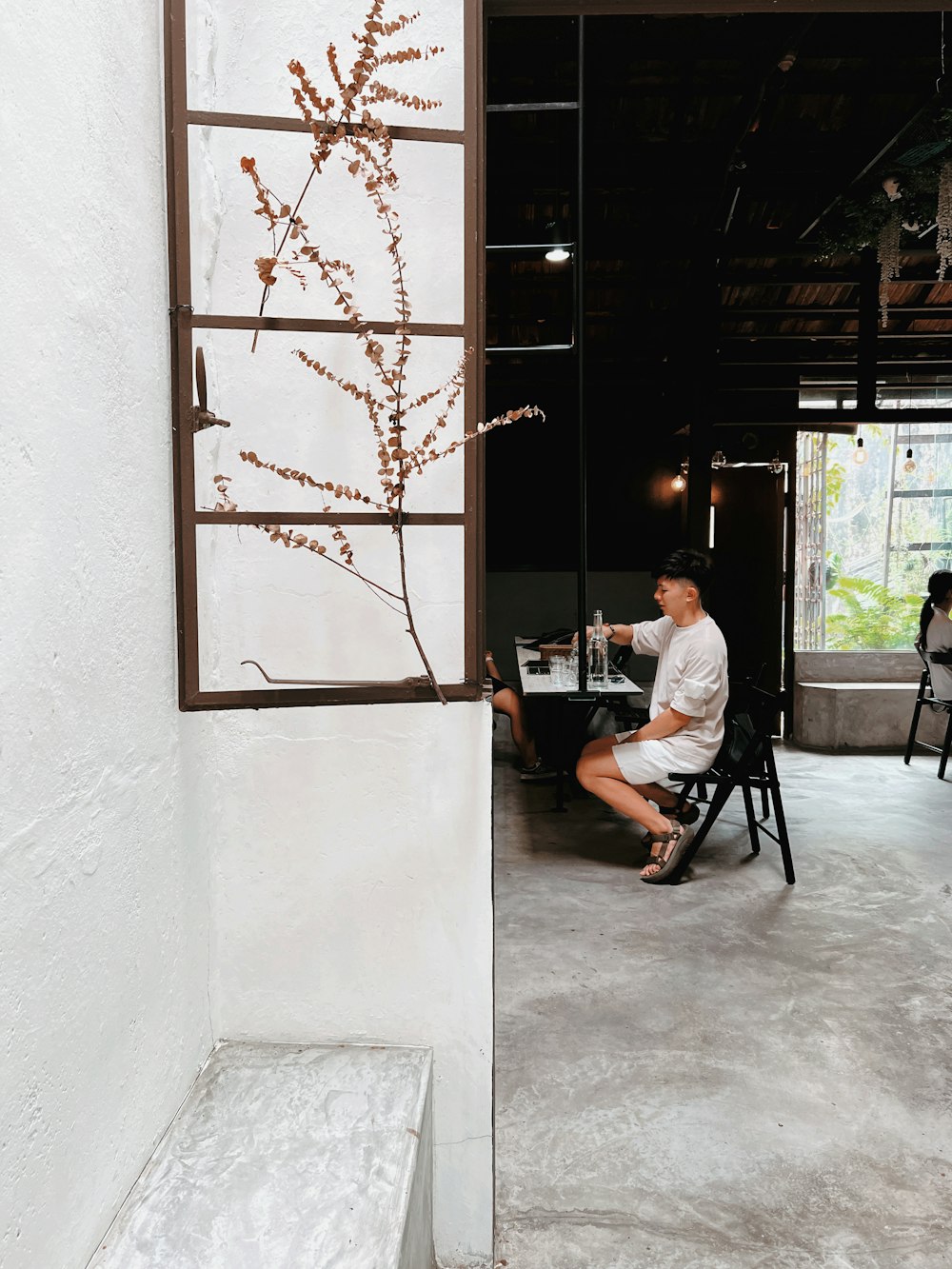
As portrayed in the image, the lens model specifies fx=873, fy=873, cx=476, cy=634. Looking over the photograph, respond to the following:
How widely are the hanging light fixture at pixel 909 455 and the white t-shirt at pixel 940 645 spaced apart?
313 centimetres

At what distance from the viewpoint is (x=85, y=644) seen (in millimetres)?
1174

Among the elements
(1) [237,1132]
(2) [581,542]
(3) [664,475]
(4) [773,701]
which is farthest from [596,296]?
(1) [237,1132]

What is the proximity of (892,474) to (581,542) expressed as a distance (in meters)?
7.83

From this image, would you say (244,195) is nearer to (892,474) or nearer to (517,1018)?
(517,1018)

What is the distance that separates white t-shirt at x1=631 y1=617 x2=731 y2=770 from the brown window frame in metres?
2.68

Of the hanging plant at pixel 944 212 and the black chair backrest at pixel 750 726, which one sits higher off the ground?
the hanging plant at pixel 944 212

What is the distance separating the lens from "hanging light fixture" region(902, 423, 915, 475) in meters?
8.71

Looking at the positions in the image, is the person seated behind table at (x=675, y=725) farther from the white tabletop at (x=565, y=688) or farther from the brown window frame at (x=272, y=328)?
the brown window frame at (x=272, y=328)

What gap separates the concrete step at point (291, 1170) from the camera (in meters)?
1.17

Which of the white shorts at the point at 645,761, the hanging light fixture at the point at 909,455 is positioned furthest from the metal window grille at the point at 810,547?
the white shorts at the point at 645,761

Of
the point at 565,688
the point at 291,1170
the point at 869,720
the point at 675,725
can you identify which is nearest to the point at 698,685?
the point at 675,725

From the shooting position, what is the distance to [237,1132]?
1.39 meters

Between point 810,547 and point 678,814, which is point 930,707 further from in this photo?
point 678,814

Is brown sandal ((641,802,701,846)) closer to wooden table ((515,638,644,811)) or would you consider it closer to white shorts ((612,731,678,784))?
white shorts ((612,731,678,784))
